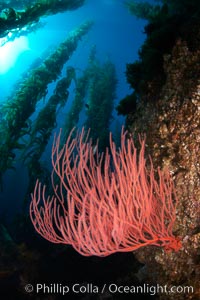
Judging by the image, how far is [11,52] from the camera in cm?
5106

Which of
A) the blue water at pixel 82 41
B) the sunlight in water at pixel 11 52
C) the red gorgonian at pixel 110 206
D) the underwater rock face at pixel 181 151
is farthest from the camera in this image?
the sunlight in water at pixel 11 52

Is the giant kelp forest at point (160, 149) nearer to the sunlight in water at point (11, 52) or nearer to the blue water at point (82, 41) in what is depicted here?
the blue water at point (82, 41)

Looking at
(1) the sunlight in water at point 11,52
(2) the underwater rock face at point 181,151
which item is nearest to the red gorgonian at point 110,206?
(2) the underwater rock face at point 181,151

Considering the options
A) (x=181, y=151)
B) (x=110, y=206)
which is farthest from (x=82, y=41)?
(x=110, y=206)

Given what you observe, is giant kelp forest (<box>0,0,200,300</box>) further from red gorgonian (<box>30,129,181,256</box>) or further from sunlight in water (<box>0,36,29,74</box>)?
sunlight in water (<box>0,36,29,74</box>)

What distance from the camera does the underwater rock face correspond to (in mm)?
2832

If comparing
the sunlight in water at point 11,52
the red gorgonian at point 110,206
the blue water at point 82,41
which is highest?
the sunlight in water at point 11,52

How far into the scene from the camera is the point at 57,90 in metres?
8.65

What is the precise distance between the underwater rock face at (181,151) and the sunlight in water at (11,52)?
1772 inches

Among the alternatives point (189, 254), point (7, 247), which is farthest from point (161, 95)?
point (7, 247)

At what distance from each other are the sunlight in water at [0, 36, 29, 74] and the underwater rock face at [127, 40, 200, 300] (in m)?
45.0

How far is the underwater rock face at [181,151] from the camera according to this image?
2.83 meters

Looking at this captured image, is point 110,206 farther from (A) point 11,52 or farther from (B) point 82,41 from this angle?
(A) point 11,52

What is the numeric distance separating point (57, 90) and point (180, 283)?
724 cm
